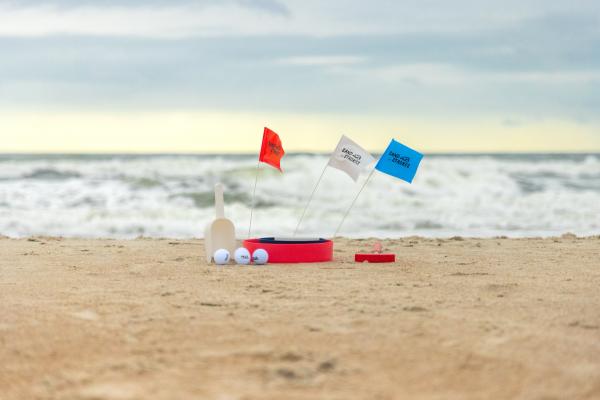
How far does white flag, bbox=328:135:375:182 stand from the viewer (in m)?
6.92

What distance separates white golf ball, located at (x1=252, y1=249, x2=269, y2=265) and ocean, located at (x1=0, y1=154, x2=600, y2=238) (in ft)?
14.5

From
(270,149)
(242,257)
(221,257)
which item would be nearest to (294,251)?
(242,257)

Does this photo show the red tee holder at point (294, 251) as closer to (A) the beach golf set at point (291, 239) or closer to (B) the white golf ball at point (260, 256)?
(A) the beach golf set at point (291, 239)

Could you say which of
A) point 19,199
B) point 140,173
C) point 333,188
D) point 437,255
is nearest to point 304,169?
point 333,188

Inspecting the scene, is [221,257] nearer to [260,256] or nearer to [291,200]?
[260,256]

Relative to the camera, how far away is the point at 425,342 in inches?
137

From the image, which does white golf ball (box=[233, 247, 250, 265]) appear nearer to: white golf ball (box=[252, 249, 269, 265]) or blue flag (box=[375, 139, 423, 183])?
white golf ball (box=[252, 249, 269, 265])

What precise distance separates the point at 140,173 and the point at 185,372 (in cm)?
1954

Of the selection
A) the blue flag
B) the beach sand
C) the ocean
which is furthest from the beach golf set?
the ocean

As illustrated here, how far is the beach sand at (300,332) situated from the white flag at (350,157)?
106 cm

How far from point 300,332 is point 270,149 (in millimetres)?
3476

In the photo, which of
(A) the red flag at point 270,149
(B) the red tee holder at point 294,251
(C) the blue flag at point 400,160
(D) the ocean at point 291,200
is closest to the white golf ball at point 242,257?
(B) the red tee holder at point 294,251

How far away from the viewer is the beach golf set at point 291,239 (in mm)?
6539

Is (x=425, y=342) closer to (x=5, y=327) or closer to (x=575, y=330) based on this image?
(x=575, y=330)
